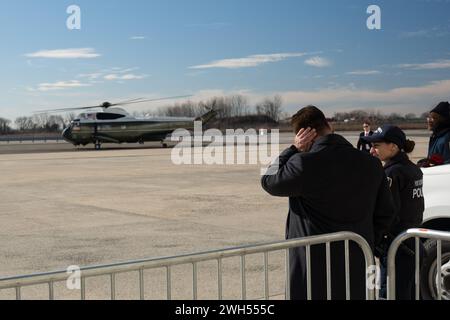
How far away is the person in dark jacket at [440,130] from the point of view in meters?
6.30

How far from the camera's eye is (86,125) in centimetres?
4572

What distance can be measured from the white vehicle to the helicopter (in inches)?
1662

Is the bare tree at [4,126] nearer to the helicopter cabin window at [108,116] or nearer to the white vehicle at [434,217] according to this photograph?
the helicopter cabin window at [108,116]

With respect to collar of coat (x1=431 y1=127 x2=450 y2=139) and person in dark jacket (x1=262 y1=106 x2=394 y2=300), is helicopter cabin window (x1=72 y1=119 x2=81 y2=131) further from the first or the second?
person in dark jacket (x1=262 y1=106 x2=394 y2=300)

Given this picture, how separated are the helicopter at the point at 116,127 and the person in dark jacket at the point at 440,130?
41.3 m

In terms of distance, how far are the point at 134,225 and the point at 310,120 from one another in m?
7.11

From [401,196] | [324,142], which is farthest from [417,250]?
[324,142]

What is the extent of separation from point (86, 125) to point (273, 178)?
4353 centimetres

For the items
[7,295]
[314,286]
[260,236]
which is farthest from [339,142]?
[260,236]

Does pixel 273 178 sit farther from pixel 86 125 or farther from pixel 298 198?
pixel 86 125

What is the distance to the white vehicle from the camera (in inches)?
194

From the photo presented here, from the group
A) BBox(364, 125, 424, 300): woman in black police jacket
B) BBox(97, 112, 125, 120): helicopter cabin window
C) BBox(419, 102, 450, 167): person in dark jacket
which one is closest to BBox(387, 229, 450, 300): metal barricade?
BBox(364, 125, 424, 300): woman in black police jacket

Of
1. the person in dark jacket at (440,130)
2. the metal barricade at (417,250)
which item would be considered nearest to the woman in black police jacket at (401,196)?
the metal barricade at (417,250)

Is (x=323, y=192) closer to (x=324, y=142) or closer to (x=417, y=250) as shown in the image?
(x=324, y=142)
